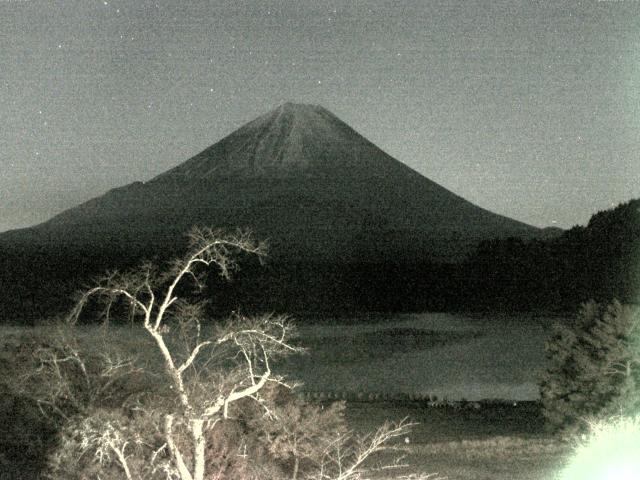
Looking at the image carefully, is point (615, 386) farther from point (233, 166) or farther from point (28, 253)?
point (233, 166)

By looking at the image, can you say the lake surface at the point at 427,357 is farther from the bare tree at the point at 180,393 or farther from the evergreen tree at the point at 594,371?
the bare tree at the point at 180,393

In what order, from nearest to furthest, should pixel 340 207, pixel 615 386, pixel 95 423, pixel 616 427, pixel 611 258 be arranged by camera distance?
pixel 95 423, pixel 616 427, pixel 615 386, pixel 611 258, pixel 340 207

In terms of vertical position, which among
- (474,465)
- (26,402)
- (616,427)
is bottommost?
(474,465)

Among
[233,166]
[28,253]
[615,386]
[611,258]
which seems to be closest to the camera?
[615,386]

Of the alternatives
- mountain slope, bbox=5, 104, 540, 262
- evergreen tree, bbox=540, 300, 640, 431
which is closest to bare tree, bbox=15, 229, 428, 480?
evergreen tree, bbox=540, 300, 640, 431

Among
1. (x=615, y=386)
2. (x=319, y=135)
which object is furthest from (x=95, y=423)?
(x=319, y=135)

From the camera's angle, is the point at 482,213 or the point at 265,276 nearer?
the point at 265,276
